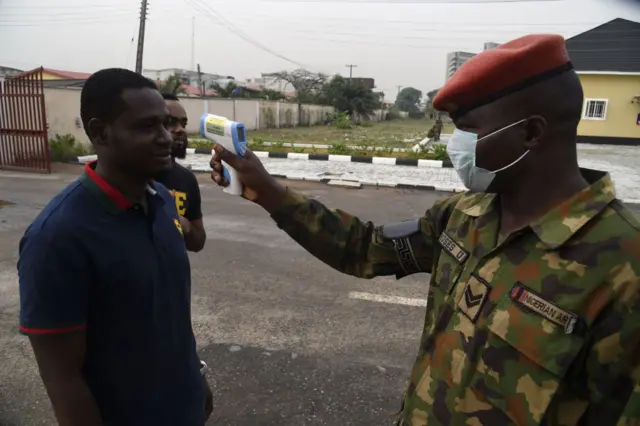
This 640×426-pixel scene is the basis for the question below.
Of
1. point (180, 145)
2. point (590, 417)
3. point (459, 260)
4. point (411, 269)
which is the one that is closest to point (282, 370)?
point (180, 145)

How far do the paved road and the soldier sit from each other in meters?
1.49

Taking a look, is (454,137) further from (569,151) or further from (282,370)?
(282,370)

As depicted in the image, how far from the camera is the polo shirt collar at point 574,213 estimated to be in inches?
41.2

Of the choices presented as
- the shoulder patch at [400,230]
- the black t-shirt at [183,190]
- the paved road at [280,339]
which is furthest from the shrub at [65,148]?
the shoulder patch at [400,230]

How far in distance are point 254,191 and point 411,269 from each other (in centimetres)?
54

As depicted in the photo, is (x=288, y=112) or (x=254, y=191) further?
(x=288, y=112)

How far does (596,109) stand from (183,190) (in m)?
21.1

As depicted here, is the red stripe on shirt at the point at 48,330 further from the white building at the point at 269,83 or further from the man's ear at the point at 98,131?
the white building at the point at 269,83

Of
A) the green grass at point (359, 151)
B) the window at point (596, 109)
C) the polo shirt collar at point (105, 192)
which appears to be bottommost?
the green grass at point (359, 151)

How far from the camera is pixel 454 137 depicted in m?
1.25

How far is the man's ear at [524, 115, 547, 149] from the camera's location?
3.53 feet

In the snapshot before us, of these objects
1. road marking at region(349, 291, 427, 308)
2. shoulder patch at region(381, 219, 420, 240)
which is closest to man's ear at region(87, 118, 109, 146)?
shoulder patch at region(381, 219, 420, 240)

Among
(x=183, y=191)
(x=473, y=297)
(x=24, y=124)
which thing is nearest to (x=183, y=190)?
(x=183, y=191)

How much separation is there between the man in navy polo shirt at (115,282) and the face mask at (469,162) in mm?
834
